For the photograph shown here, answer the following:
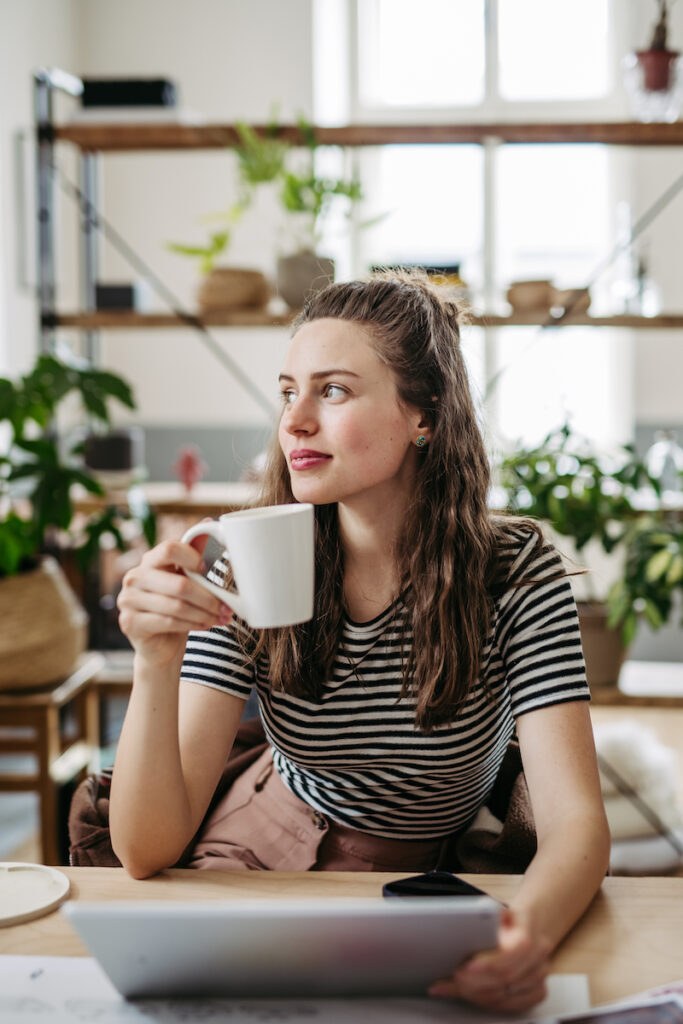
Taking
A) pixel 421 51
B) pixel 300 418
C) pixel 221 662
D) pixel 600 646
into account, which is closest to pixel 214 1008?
pixel 221 662

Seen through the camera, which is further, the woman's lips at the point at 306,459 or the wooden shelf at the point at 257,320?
the wooden shelf at the point at 257,320

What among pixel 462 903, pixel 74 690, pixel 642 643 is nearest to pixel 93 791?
pixel 462 903

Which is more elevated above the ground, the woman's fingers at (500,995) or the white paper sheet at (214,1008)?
the woman's fingers at (500,995)

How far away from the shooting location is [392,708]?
1023 mm

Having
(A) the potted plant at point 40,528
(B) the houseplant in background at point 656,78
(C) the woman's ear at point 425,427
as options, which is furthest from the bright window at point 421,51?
(C) the woman's ear at point 425,427

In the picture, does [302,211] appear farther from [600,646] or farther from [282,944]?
[282,944]

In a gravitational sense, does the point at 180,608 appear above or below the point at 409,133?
below

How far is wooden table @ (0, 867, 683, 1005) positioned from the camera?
0.68 m

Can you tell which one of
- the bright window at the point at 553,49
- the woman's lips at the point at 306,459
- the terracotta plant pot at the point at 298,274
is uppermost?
the bright window at the point at 553,49

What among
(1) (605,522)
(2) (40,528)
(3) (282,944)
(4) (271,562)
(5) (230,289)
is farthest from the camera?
(5) (230,289)

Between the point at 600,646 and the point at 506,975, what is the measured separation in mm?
1825

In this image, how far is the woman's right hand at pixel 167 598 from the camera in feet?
2.60

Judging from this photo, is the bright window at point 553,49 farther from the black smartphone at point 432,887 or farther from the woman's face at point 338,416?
the black smartphone at point 432,887

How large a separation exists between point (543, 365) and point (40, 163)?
2554mm
